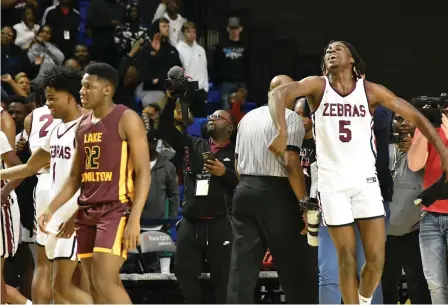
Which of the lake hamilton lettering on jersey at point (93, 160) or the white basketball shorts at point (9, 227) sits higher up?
the lake hamilton lettering on jersey at point (93, 160)

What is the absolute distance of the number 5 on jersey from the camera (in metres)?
6.92

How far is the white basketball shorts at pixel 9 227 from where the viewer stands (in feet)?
28.1

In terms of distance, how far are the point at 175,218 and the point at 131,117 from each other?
435 centimetres

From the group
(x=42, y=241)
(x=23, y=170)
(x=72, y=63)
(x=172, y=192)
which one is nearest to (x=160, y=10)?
(x=72, y=63)

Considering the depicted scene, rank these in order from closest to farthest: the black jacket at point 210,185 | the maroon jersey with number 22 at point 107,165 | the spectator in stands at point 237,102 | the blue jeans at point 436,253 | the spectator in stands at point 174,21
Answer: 1. the maroon jersey with number 22 at point 107,165
2. the blue jeans at point 436,253
3. the black jacket at point 210,185
4. the spectator in stands at point 237,102
5. the spectator in stands at point 174,21

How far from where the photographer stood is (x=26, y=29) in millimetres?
14352

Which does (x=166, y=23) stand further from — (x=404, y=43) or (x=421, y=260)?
(x=421, y=260)

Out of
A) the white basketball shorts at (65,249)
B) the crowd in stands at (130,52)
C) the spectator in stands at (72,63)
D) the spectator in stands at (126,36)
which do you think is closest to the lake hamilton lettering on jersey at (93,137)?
the white basketball shorts at (65,249)

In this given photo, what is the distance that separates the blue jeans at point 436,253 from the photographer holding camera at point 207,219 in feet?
6.27

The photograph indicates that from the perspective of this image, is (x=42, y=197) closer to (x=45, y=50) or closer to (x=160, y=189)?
(x=160, y=189)

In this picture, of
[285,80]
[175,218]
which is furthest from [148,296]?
[285,80]

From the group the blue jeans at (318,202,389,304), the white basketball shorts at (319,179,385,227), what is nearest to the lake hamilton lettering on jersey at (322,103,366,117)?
the white basketball shorts at (319,179,385,227)

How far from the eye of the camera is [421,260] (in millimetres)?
9109

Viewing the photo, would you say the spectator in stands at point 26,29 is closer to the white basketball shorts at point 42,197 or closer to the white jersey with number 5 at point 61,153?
the white basketball shorts at point 42,197
